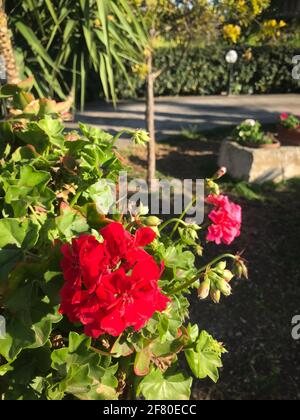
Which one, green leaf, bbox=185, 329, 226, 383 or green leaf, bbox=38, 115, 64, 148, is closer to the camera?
green leaf, bbox=185, 329, 226, 383

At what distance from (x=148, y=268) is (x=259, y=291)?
7.82ft

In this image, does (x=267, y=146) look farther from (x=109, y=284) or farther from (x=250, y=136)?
(x=109, y=284)

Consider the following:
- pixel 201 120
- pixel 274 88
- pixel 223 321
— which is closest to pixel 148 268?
pixel 223 321

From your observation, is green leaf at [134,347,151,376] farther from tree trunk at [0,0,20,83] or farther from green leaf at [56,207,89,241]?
tree trunk at [0,0,20,83]

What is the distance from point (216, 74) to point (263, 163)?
9.24 metres

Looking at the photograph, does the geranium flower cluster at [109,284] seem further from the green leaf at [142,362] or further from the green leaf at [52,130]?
the green leaf at [52,130]

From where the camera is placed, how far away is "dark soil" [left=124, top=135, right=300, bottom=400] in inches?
87.7

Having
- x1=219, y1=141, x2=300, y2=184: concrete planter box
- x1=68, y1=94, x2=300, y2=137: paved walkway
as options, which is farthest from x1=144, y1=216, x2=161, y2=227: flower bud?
x1=68, y1=94, x2=300, y2=137: paved walkway

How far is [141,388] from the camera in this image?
892 millimetres

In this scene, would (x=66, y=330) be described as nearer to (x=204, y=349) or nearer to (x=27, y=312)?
(x=27, y=312)

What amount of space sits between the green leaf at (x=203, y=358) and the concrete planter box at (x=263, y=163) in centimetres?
408

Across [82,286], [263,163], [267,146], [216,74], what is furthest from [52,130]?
[216,74]

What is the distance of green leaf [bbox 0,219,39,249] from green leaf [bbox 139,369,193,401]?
1.23 ft

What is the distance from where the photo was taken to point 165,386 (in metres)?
0.92
